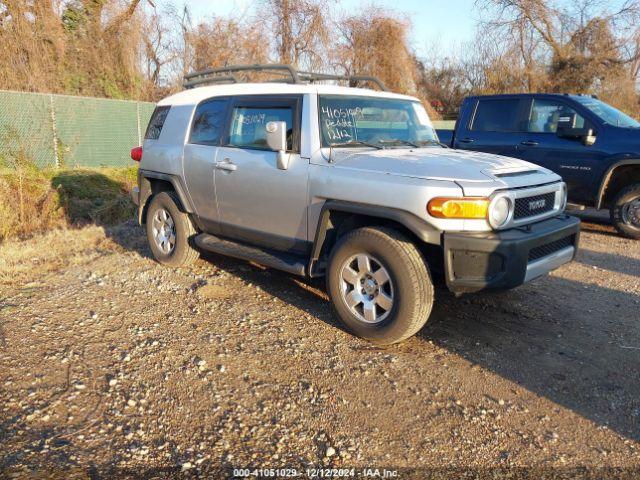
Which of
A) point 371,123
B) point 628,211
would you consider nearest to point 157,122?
point 371,123

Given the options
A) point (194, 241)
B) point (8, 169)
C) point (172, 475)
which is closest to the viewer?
point (172, 475)

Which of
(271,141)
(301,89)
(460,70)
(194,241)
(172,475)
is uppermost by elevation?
(460,70)

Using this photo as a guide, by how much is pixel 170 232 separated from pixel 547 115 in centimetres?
570

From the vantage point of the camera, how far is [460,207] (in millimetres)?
3438

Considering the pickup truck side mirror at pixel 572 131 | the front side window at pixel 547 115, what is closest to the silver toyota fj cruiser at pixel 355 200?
the pickup truck side mirror at pixel 572 131

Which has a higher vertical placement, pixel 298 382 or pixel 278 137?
pixel 278 137

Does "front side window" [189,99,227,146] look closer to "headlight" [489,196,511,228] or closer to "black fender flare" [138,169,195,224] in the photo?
"black fender flare" [138,169,195,224]

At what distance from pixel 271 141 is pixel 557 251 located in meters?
2.42

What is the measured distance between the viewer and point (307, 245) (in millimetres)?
4375

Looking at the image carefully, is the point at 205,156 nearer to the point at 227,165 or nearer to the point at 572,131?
the point at 227,165

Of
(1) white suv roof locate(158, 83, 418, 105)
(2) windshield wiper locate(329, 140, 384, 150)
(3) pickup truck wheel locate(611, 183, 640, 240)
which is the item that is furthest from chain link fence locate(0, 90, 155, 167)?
(3) pickup truck wheel locate(611, 183, 640, 240)

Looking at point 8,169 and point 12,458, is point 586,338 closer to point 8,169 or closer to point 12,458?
point 12,458

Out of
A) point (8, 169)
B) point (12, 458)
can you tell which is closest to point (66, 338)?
point (12, 458)

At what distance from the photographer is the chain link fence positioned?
11258mm
